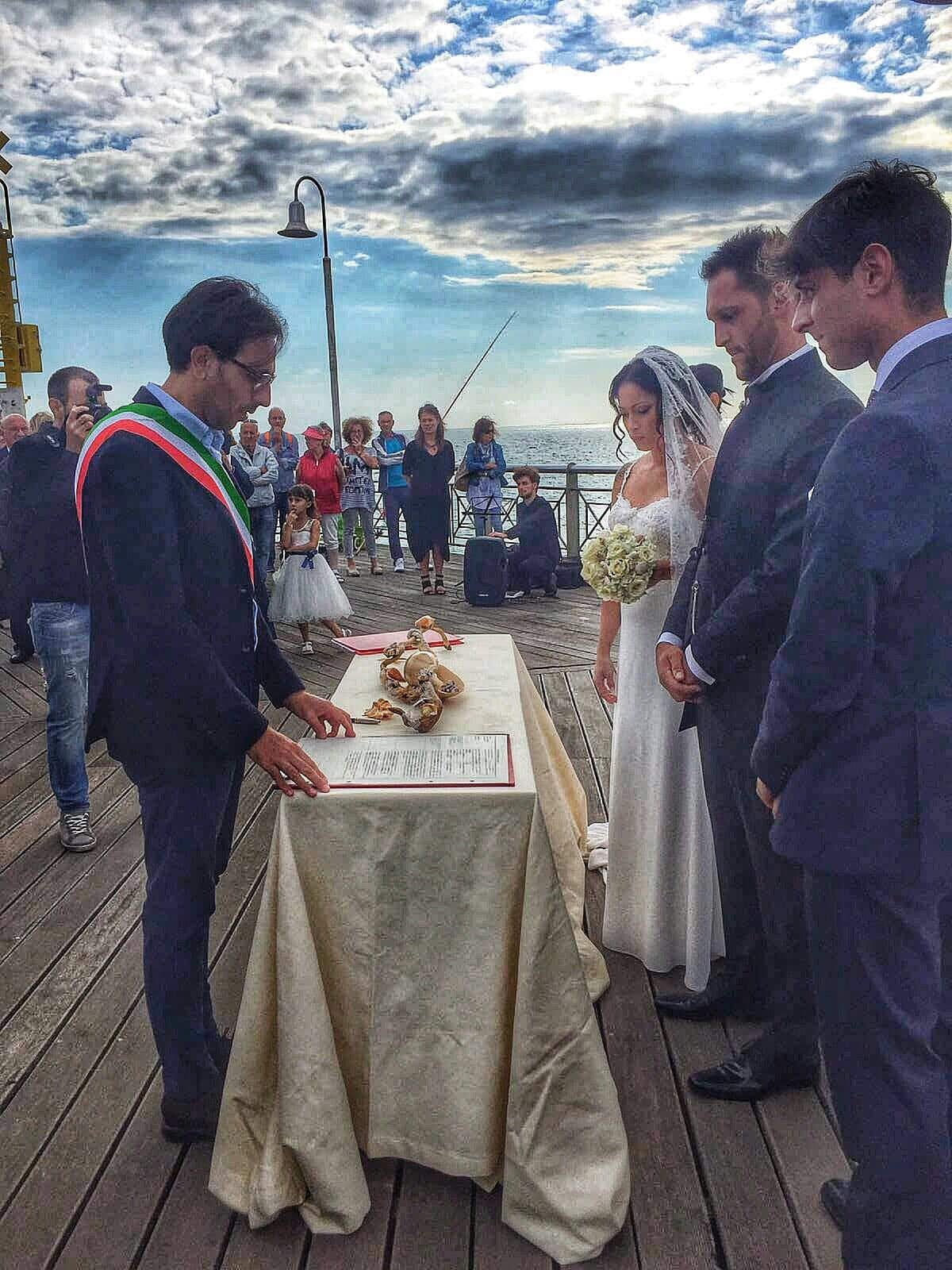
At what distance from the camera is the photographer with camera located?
291 centimetres

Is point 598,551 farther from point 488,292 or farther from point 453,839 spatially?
point 488,292

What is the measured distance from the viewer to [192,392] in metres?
1.60

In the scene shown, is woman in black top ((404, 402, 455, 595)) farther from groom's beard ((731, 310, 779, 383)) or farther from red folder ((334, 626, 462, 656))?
groom's beard ((731, 310, 779, 383))

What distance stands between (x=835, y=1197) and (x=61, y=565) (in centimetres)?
289

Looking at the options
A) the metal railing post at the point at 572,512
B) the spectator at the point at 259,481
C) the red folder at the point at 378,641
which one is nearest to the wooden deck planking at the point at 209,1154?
the red folder at the point at 378,641

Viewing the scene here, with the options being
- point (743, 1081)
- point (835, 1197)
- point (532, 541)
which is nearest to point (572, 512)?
point (532, 541)

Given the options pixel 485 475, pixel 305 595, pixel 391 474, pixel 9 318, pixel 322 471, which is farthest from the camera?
pixel 9 318

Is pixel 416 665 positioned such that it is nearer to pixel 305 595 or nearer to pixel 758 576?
pixel 758 576

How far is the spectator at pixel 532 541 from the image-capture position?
7.78 meters

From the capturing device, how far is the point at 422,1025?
5.23 ft

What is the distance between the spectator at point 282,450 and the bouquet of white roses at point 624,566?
6912mm

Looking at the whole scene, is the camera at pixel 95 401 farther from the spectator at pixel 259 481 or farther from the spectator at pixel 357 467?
the spectator at pixel 357 467

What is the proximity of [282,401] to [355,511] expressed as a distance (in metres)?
1.42

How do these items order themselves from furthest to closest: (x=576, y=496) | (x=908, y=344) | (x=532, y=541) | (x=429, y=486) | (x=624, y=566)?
(x=576, y=496) → (x=429, y=486) → (x=532, y=541) → (x=624, y=566) → (x=908, y=344)
